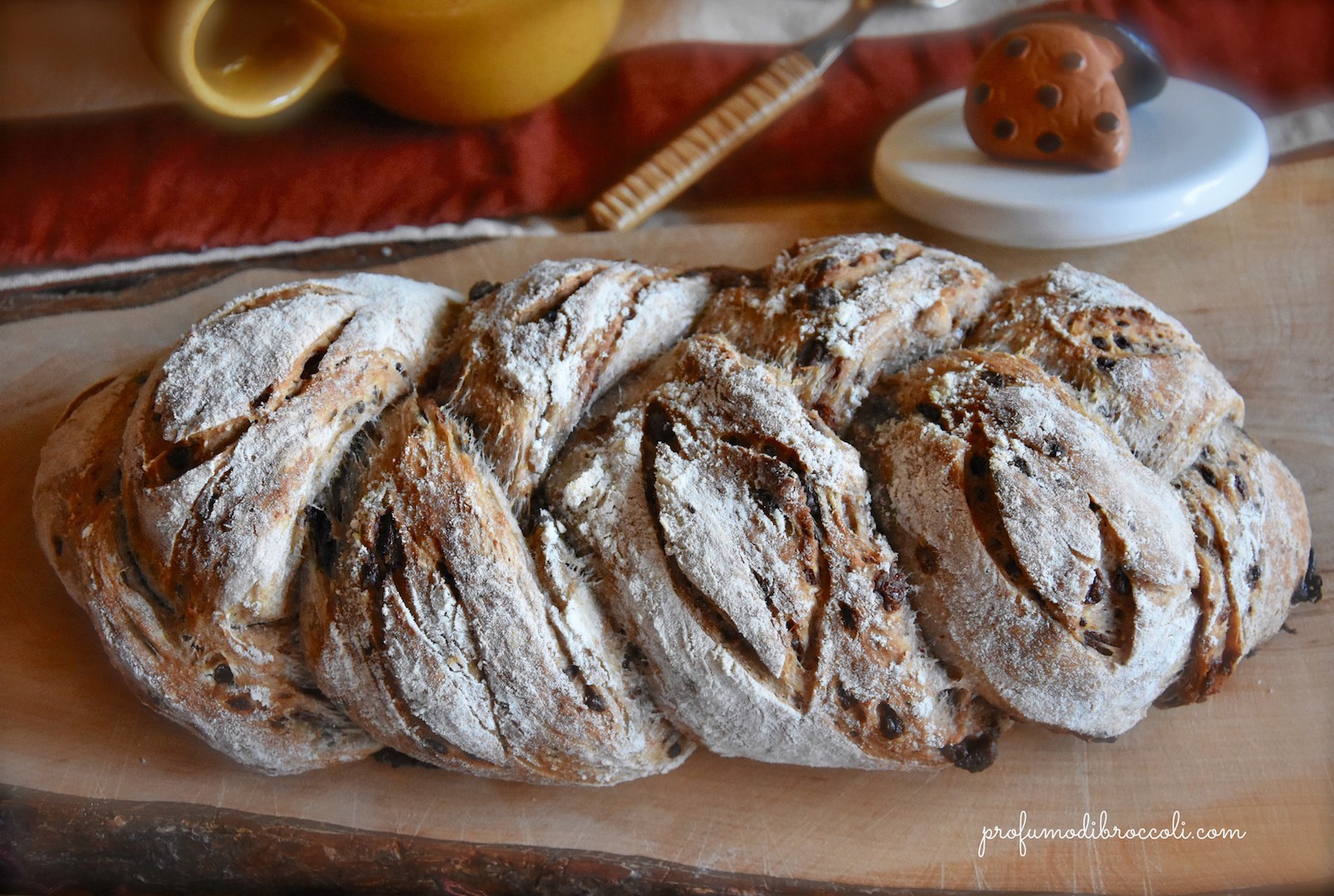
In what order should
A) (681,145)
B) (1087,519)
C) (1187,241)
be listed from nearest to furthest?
(1087,519), (1187,241), (681,145)

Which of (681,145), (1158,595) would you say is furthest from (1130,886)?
(681,145)

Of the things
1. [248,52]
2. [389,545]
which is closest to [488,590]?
[389,545]

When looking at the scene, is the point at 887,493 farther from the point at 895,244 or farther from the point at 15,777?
the point at 15,777

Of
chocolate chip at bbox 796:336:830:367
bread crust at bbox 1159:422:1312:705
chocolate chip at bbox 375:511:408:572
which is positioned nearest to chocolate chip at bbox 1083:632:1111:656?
bread crust at bbox 1159:422:1312:705

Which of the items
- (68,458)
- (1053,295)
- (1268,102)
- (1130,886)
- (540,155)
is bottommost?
(1130,886)

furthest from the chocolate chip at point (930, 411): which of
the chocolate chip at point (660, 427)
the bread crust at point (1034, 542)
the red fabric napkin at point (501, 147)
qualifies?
the red fabric napkin at point (501, 147)

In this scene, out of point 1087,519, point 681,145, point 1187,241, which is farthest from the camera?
point 681,145
